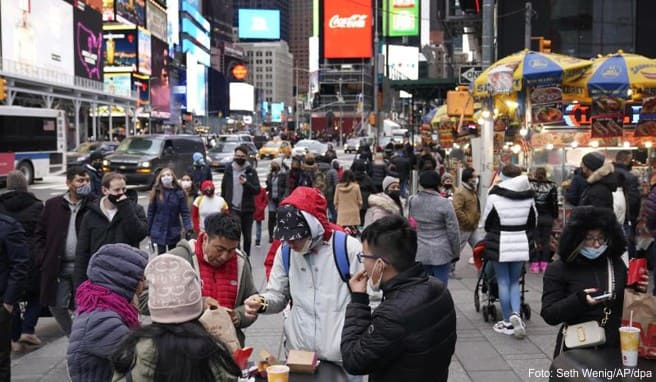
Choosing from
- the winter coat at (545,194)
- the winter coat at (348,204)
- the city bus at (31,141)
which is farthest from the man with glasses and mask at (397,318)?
the city bus at (31,141)

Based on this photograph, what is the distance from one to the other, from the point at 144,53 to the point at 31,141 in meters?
67.6

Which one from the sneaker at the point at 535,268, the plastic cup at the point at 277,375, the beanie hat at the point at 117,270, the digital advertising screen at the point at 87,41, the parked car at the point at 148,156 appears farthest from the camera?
the digital advertising screen at the point at 87,41

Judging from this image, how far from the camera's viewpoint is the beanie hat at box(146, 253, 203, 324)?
277cm

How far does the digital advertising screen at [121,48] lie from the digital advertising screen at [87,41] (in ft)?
50.3

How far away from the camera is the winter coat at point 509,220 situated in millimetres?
7418

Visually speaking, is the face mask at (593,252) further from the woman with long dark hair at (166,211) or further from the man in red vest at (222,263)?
the woman with long dark hair at (166,211)

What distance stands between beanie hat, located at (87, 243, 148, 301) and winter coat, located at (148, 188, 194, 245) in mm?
5996

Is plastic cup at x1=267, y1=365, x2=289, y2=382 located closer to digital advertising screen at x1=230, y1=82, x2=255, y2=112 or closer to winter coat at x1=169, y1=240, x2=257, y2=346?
winter coat at x1=169, y1=240, x2=257, y2=346

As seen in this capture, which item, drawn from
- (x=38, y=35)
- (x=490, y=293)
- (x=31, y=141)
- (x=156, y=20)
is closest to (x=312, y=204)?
(x=490, y=293)

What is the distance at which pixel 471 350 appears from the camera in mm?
7148

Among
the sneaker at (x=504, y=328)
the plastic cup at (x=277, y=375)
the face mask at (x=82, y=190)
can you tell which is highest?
the face mask at (x=82, y=190)

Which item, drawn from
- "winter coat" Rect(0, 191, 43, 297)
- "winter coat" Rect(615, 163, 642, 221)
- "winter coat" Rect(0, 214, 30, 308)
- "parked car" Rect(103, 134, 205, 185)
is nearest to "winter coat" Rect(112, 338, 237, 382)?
"winter coat" Rect(0, 214, 30, 308)

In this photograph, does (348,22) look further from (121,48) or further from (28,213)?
(28,213)

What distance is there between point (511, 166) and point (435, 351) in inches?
192
